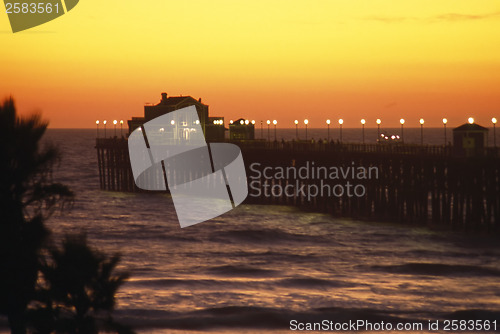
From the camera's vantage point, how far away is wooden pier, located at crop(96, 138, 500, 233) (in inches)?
1446

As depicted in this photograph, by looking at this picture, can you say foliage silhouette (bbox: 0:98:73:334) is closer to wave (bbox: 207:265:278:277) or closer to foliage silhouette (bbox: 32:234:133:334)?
foliage silhouette (bbox: 32:234:133:334)

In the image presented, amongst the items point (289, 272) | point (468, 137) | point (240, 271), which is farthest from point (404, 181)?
point (240, 271)

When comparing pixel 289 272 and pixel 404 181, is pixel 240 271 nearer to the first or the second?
pixel 289 272

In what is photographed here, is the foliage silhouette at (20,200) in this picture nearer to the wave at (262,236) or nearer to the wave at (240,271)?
the wave at (240,271)

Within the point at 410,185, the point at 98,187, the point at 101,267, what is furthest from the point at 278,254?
the point at 98,187

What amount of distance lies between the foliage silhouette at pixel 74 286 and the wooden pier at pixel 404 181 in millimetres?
30440

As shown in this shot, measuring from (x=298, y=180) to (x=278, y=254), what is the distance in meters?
17.9

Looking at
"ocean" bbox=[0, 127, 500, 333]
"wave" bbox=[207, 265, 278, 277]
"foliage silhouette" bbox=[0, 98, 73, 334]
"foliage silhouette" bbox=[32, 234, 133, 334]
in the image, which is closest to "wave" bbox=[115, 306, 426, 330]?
"ocean" bbox=[0, 127, 500, 333]

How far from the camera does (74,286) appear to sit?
9016 mm

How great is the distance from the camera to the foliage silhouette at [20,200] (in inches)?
333

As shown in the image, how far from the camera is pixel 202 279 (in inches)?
1086

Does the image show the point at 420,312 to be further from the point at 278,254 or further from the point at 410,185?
the point at 410,185

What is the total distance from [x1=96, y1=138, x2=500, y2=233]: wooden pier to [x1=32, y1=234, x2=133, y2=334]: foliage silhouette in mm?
30440

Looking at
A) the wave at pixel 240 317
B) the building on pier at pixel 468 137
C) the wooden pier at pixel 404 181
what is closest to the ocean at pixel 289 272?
the wave at pixel 240 317
